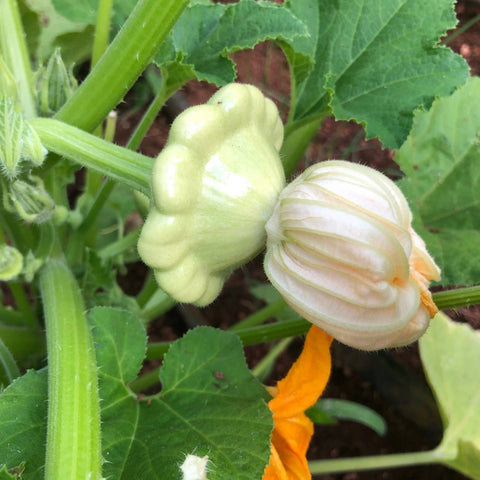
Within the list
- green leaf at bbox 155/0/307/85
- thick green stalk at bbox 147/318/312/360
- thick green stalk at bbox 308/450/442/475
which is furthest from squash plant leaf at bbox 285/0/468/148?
thick green stalk at bbox 308/450/442/475

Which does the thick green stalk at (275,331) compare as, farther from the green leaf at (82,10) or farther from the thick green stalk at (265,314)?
the green leaf at (82,10)

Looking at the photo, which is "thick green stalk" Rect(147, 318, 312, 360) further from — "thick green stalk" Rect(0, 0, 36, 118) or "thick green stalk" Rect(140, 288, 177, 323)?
"thick green stalk" Rect(0, 0, 36, 118)

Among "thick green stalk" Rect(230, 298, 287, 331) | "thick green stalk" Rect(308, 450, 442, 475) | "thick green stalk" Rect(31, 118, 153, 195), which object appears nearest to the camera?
"thick green stalk" Rect(31, 118, 153, 195)

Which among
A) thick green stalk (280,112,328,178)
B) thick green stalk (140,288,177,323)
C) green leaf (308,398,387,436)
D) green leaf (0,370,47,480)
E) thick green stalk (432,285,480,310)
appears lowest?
green leaf (308,398,387,436)

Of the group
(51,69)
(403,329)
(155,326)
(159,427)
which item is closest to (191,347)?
(159,427)

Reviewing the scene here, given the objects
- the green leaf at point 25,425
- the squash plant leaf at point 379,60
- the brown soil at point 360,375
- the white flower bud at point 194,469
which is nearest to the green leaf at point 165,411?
the green leaf at point 25,425

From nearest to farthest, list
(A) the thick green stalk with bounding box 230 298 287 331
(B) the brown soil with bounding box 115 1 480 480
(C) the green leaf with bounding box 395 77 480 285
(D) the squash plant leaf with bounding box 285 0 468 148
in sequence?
(D) the squash plant leaf with bounding box 285 0 468 148 → (C) the green leaf with bounding box 395 77 480 285 → (A) the thick green stalk with bounding box 230 298 287 331 → (B) the brown soil with bounding box 115 1 480 480

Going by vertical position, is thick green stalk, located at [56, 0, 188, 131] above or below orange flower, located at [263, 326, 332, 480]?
above
